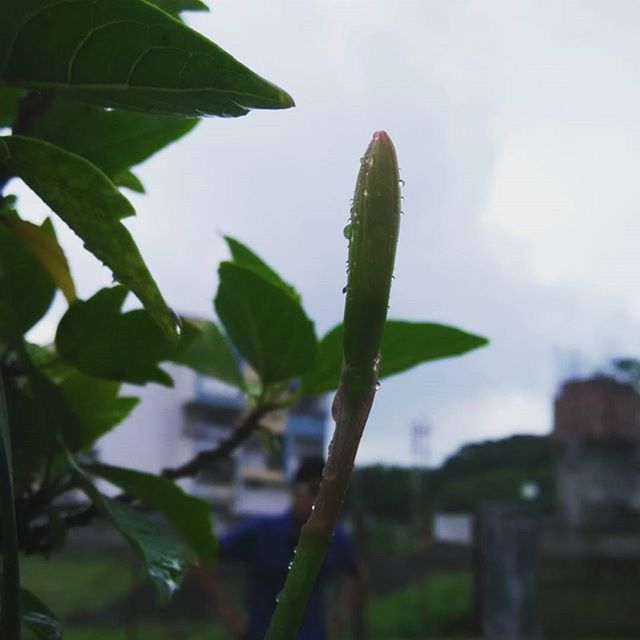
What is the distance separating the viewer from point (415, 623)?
633cm

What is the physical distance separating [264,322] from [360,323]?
246mm

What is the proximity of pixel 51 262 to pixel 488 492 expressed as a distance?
22154 millimetres

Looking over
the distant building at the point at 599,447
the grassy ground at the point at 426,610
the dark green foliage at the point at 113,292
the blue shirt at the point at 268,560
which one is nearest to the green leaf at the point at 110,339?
the dark green foliage at the point at 113,292

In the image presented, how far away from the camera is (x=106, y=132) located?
0.43 metres

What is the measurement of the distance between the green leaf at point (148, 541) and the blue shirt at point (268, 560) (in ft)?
5.47

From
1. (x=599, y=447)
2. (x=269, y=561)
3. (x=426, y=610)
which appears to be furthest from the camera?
(x=599, y=447)

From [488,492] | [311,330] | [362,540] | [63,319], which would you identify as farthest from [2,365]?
[488,492]

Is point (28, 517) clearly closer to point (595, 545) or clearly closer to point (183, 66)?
point (183, 66)

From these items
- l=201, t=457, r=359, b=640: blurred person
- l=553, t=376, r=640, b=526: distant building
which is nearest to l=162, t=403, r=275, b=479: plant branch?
l=201, t=457, r=359, b=640: blurred person

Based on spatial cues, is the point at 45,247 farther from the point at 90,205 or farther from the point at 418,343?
the point at 418,343

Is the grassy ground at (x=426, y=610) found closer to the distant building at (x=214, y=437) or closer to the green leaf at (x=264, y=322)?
the distant building at (x=214, y=437)

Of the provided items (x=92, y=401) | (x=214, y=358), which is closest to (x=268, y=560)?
(x=214, y=358)

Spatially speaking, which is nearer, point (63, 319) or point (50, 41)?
point (50, 41)

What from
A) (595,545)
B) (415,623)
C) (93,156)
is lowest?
(415,623)
